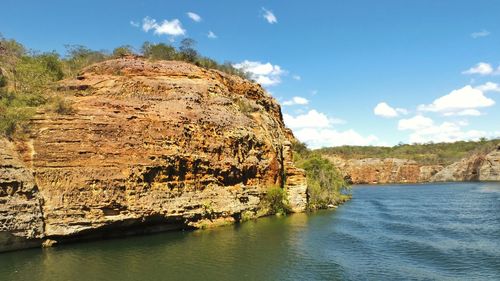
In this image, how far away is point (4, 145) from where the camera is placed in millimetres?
26734

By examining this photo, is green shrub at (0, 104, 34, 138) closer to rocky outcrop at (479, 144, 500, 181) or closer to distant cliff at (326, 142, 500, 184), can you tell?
distant cliff at (326, 142, 500, 184)

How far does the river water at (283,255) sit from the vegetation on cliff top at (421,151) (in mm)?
122014

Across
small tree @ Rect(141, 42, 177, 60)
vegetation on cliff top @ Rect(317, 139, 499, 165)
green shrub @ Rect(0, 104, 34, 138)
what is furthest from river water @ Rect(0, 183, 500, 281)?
vegetation on cliff top @ Rect(317, 139, 499, 165)

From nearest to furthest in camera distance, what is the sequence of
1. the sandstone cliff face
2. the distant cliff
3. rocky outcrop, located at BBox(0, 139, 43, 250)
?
rocky outcrop, located at BBox(0, 139, 43, 250) < the sandstone cliff face < the distant cliff

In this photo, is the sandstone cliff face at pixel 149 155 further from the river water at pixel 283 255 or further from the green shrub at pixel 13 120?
the river water at pixel 283 255

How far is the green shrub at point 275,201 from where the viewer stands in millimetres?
40719

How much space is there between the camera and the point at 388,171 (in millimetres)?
145250

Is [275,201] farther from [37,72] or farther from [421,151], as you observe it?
[421,151]

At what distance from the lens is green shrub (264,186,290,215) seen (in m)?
40.7

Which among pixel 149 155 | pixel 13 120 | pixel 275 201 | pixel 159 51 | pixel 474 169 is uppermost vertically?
pixel 159 51

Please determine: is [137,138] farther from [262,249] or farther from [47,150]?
[262,249]

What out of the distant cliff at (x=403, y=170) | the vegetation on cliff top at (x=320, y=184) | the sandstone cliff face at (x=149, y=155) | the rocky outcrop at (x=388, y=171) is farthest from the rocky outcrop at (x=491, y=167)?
the sandstone cliff face at (x=149, y=155)

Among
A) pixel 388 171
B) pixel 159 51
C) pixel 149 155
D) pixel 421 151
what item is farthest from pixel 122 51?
pixel 421 151

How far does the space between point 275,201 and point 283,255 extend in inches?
647
